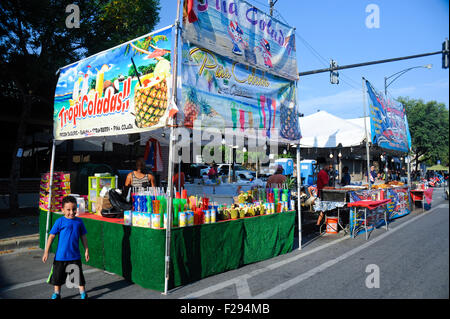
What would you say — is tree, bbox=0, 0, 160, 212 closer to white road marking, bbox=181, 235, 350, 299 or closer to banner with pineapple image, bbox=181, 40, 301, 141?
banner with pineapple image, bbox=181, 40, 301, 141

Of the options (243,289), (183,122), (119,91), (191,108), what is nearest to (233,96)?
(191,108)

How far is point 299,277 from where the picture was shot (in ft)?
17.2

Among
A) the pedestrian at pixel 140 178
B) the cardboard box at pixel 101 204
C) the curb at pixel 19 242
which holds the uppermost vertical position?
the pedestrian at pixel 140 178

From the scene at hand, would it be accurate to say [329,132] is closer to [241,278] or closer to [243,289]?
[241,278]

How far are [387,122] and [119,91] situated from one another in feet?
36.1

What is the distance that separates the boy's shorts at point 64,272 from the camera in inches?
159

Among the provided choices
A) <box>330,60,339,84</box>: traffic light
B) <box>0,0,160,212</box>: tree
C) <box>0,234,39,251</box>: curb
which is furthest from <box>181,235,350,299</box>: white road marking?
<box>330,60,339,84</box>: traffic light

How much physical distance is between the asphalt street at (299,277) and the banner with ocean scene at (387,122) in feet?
16.1

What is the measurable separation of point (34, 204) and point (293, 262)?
37.6 feet

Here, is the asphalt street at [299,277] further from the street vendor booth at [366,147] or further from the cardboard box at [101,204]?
the street vendor booth at [366,147]

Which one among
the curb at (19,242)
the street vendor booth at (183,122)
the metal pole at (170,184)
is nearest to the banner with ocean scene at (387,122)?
the street vendor booth at (183,122)
